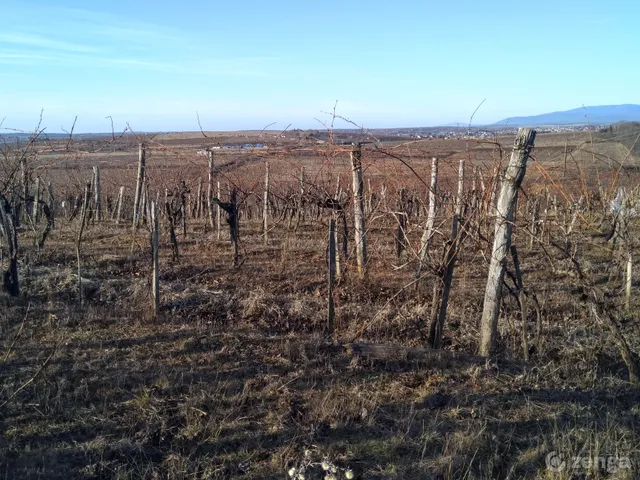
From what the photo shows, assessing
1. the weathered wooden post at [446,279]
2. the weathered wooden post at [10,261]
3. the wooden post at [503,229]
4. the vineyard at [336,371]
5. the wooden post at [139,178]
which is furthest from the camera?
the wooden post at [139,178]

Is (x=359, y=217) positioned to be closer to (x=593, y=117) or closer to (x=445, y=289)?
(x=445, y=289)

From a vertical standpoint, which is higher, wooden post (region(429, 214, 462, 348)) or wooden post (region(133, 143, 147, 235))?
wooden post (region(133, 143, 147, 235))

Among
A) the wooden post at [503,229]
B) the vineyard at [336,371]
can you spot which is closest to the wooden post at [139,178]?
the vineyard at [336,371]

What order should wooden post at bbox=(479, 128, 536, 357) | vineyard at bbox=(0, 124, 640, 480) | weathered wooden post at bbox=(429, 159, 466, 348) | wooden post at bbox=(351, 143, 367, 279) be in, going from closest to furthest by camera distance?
vineyard at bbox=(0, 124, 640, 480) < wooden post at bbox=(479, 128, 536, 357) < weathered wooden post at bbox=(429, 159, 466, 348) < wooden post at bbox=(351, 143, 367, 279)

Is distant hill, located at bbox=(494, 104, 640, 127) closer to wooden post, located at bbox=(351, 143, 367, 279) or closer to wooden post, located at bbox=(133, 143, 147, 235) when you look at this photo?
wooden post, located at bbox=(351, 143, 367, 279)

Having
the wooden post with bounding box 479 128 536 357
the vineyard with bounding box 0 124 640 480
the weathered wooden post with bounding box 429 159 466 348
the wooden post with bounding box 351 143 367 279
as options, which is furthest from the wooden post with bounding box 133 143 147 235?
the wooden post with bounding box 479 128 536 357

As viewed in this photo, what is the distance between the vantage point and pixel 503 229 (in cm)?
396

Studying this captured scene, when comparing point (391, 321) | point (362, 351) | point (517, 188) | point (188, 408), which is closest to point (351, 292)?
point (391, 321)

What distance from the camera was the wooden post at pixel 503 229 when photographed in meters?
3.75

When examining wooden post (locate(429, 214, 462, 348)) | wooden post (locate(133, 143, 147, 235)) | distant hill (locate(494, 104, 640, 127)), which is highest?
distant hill (locate(494, 104, 640, 127))

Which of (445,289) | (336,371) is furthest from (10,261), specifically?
(445,289)

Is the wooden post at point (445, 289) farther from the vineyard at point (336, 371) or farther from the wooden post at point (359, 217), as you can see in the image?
the wooden post at point (359, 217)

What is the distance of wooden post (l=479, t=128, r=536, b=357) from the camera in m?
3.75

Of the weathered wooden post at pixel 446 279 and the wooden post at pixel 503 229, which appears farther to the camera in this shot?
the weathered wooden post at pixel 446 279
